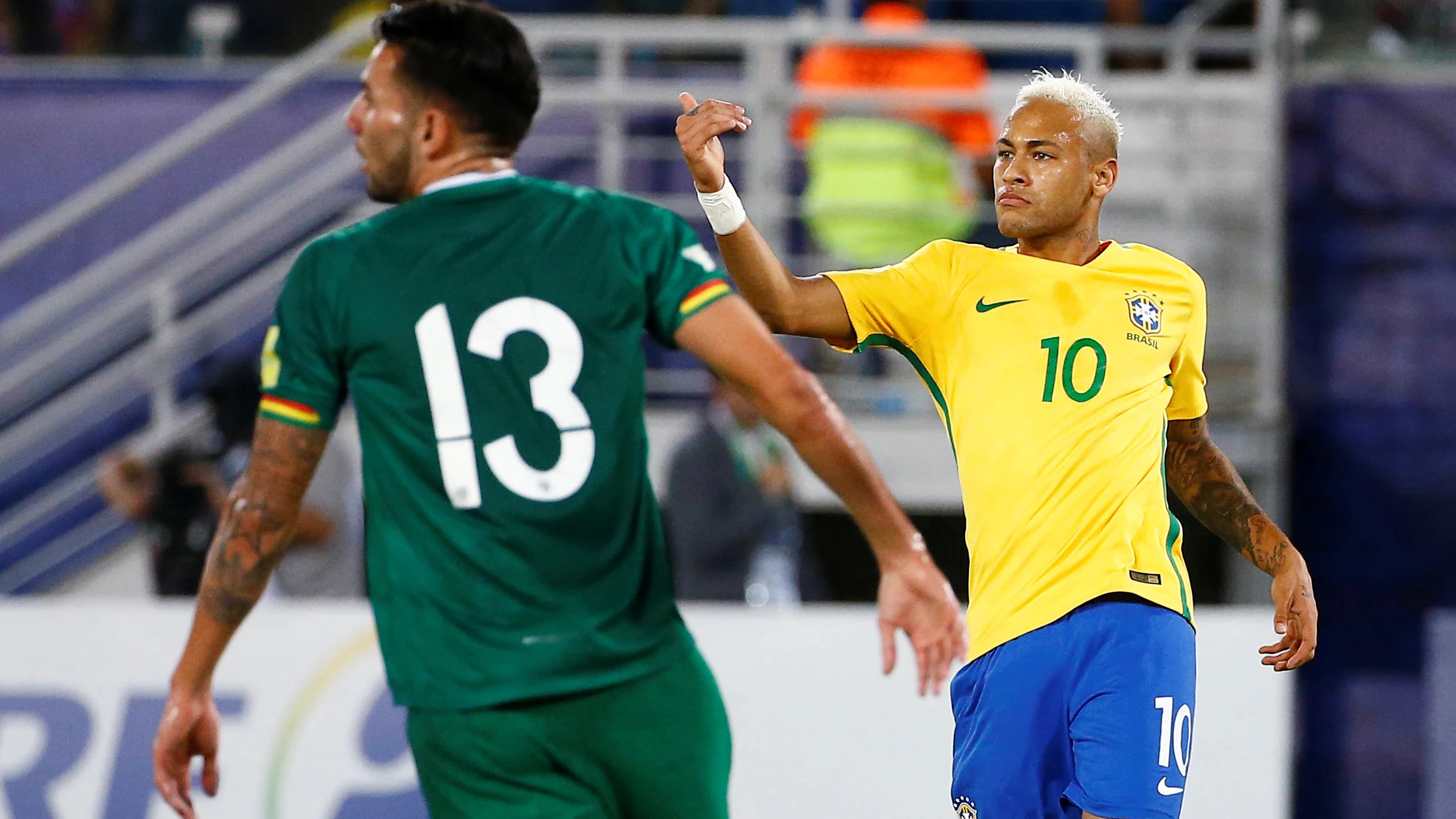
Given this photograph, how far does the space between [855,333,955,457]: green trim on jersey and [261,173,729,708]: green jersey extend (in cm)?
76

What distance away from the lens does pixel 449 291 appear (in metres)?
2.95

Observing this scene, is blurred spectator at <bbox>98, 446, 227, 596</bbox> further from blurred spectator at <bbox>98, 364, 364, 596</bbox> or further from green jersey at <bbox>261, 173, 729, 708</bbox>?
green jersey at <bbox>261, 173, 729, 708</bbox>

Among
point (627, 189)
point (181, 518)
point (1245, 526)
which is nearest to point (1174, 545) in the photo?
point (1245, 526)

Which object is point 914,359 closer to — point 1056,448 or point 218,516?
point 1056,448

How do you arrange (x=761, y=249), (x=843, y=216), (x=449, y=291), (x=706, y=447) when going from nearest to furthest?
1. (x=449, y=291)
2. (x=761, y=249)
3. (x=706, y=447)
4. (x=843, y=216)

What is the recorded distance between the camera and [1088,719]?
11.3 ft

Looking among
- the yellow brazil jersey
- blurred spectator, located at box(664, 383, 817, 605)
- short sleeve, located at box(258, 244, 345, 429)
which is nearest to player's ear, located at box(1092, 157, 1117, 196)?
the yellow brazil jersey

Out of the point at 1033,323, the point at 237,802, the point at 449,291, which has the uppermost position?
the point at 449,291

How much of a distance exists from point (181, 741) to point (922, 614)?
1387 mm

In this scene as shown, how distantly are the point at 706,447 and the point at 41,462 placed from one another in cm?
359

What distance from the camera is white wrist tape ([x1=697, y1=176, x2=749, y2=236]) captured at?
11.3ft

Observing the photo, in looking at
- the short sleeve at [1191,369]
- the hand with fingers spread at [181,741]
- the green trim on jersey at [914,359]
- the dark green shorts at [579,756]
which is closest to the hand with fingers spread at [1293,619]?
the short sleeve at [1191,369]

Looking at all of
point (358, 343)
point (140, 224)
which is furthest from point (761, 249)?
point (140, 224)

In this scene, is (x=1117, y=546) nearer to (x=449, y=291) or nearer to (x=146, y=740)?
(x=449, y=291)
